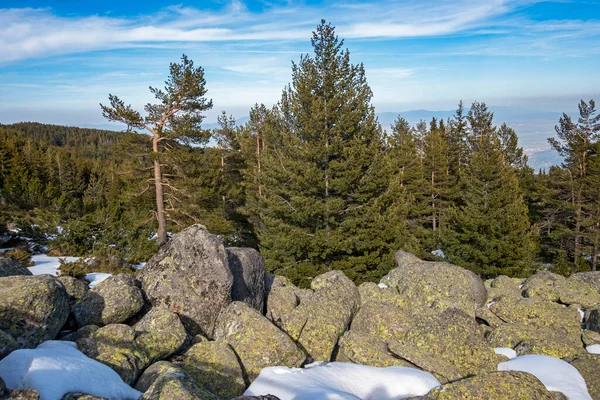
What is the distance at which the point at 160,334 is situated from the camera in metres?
5.88

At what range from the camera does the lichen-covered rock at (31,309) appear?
5102mm

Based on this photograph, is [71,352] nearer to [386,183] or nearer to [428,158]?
[386,183]

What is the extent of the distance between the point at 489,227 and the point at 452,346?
53.0 ft

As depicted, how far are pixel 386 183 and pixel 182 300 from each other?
11606 mm

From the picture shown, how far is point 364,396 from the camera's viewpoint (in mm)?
5094

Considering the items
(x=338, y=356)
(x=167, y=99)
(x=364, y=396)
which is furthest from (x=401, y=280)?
(x=167, y=99)

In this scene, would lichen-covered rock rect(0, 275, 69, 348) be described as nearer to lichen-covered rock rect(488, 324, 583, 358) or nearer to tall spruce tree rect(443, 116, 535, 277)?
lichen-covered rock rect(488, 324, 583, 358)

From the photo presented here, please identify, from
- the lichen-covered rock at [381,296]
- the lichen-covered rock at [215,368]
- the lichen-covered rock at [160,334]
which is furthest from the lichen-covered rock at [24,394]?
the lichen-covered rock at [381,296]

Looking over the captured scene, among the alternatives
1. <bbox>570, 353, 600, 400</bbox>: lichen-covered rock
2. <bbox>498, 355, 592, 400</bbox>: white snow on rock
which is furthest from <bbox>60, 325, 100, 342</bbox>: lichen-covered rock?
<bbox>570, 353, 600, 400</bbox>: lichen-covered rock

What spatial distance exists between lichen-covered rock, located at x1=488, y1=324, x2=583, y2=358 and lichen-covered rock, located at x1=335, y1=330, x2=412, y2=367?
223cm

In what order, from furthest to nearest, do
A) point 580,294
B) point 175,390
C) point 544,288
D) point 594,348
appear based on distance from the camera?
point 544,288 → point 580,294 → point 594,348 → point 175,390

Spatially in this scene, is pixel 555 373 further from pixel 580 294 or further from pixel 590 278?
pixel 590 278

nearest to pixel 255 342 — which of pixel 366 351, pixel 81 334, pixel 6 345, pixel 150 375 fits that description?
pixel 150 375

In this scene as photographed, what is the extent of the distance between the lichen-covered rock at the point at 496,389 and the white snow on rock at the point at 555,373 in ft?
2.40
